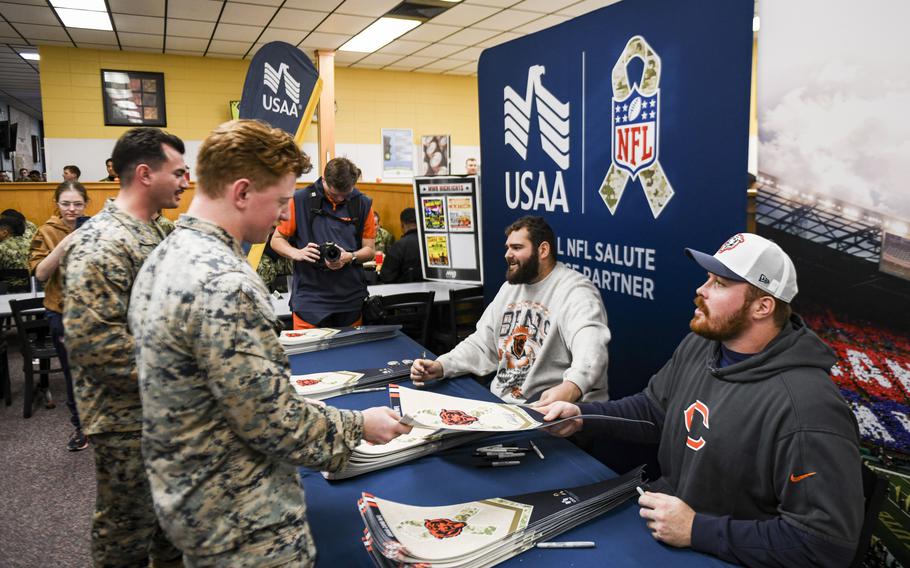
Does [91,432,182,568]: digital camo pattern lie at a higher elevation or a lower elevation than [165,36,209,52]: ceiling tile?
lower

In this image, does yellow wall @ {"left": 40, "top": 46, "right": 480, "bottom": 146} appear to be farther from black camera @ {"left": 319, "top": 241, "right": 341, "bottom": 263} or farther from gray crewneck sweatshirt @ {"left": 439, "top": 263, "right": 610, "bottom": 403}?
Result: gray crewneck sweatshirt @ {"left": 439, "top": 263, "right": 610, "bottom": 403}

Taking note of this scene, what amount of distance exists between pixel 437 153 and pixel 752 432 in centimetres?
1066

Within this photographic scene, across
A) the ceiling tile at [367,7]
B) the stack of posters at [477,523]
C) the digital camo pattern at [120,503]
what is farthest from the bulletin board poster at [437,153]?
the stack of posters at [477,523]

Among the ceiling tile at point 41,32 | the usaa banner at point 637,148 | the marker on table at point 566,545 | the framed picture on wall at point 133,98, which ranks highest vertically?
the ceiling tile at point 41,32

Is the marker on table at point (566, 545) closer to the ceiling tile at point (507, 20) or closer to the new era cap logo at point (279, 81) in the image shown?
the new era cap logo at point (279, 81)

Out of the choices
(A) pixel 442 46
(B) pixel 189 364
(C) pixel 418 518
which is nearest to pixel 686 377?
(C) pixel 418 518

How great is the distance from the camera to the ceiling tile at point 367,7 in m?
7.16

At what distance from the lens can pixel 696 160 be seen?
2246 millimetres

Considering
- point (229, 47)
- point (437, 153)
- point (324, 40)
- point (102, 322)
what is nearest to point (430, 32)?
point (324, 40)

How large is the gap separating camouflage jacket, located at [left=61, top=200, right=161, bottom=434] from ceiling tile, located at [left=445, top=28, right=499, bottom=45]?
768cm

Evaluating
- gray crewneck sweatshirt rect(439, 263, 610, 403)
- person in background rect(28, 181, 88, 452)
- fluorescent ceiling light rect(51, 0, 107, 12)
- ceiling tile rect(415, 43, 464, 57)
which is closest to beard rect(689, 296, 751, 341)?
gray crewneck sweatshirt rect(439, 263, 610, 403)

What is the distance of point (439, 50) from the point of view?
10047 millimetres

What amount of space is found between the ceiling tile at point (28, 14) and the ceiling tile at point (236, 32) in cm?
199

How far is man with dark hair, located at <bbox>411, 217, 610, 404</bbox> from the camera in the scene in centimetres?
225
